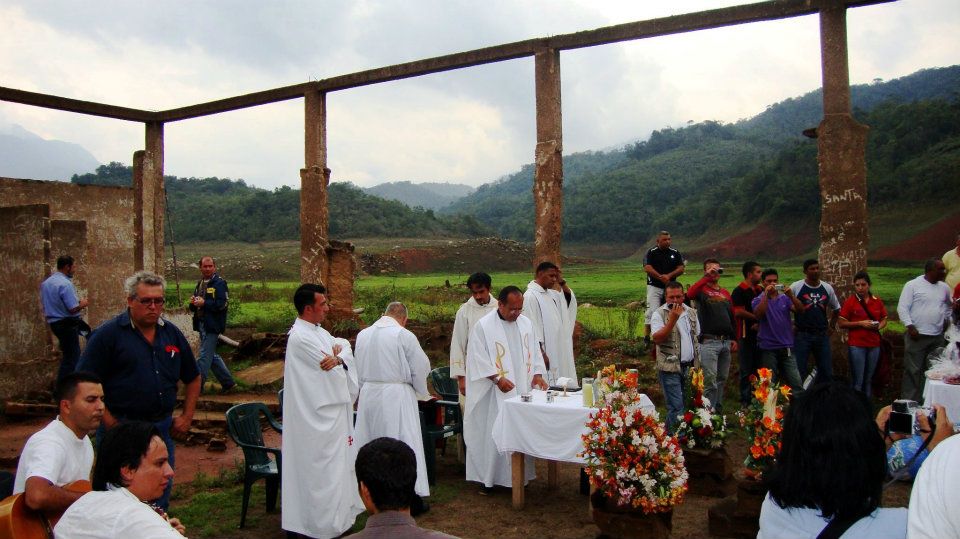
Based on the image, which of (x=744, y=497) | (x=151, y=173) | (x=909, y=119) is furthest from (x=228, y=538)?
(x=909, y=119)

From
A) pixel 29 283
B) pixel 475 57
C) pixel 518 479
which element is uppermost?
pixel 475 57

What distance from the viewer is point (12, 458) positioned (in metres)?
8.12

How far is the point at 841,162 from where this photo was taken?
9.74 metres

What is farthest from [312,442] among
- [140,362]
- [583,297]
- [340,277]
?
[583,297]

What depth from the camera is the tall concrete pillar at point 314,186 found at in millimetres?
14008

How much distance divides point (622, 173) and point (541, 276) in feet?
162

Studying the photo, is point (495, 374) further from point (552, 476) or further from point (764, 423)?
point (764, 423)

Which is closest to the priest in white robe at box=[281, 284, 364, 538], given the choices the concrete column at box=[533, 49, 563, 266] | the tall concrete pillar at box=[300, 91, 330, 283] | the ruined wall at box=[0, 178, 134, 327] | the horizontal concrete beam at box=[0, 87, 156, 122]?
the concrete column at box=[533, 49, 563, 266]

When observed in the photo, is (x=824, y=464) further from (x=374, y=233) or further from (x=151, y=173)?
(x=374, y=233)

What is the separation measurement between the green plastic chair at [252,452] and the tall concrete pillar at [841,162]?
7.28 metres

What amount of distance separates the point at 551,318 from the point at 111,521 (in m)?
6.41

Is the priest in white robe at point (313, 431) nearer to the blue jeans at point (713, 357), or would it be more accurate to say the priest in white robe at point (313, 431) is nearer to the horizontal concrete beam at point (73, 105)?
the blue jeans at point (713, 357)

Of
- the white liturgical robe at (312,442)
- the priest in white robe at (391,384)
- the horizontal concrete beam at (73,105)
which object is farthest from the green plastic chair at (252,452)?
the horizontal concrete beam at (73,105)

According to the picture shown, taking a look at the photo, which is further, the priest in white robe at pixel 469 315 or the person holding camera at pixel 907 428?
the priest in white robe at pixel 469 315
